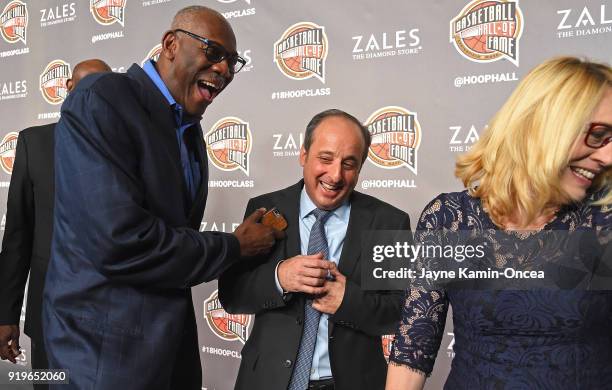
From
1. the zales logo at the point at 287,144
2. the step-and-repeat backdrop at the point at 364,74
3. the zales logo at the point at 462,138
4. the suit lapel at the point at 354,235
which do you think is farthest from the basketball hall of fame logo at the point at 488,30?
the suit lapel at the point at 354,235

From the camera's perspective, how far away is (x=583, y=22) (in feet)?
7.82

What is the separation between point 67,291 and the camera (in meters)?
1.36

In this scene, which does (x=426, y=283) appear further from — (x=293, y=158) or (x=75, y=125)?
(x=293, y=158)

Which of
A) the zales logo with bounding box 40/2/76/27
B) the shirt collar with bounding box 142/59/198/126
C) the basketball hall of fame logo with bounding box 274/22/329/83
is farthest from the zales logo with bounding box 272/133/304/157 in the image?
the zales logo with bounding box 40/2/76/27

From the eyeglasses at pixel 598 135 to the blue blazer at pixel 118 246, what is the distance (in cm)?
84

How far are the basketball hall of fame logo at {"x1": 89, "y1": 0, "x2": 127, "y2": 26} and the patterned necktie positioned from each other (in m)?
2.71

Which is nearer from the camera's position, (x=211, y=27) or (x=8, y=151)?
(x=211, y=27)

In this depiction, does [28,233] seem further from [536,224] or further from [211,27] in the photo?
[536,224]

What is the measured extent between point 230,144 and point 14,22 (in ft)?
7.24

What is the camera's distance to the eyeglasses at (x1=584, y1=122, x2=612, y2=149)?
1049mm

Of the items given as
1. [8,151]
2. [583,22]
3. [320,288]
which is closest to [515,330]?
[320,288]

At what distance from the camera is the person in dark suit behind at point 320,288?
156cm

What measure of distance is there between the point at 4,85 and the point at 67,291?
3.58 metres

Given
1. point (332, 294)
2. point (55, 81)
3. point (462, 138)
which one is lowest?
point (332, 294)
